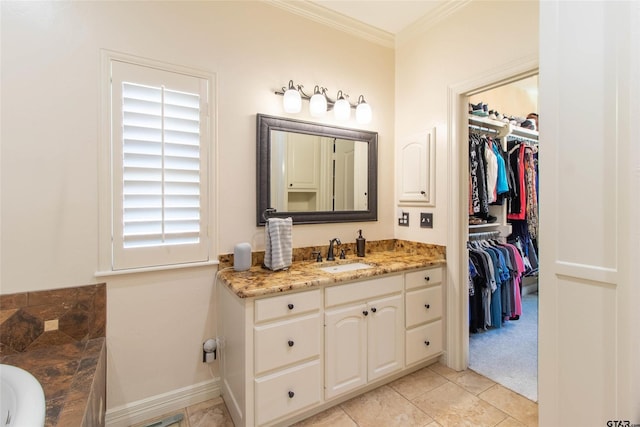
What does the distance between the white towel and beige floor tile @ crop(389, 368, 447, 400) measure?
1181 mm

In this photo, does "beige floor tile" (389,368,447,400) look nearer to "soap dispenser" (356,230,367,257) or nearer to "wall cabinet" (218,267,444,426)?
"wall cabinet" (218,267,444,426)

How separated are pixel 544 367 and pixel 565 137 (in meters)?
0.98

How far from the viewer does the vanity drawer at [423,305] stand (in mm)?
2166

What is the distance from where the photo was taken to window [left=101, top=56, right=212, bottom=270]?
1.70m

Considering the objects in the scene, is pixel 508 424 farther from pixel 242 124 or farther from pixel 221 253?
pixel 242 124

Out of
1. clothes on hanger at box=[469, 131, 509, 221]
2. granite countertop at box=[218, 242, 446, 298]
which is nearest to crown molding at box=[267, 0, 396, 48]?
clothes on hanger at box=[469, 131, 509, 221]

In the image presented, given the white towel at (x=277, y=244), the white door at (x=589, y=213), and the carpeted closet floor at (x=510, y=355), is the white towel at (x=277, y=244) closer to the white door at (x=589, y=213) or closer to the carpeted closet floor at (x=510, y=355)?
the white door at (x=589, y=213)

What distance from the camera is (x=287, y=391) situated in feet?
5.42

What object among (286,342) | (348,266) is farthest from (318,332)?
(348,266)

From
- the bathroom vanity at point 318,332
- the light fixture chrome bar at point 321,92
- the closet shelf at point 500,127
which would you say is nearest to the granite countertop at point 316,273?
the bathroom vanity at point 318,332

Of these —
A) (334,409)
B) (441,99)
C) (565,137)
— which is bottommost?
(334,409)

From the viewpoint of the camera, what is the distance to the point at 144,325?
1783mm

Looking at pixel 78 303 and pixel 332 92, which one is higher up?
pixel 332 92

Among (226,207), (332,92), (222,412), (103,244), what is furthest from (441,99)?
(222,412)
